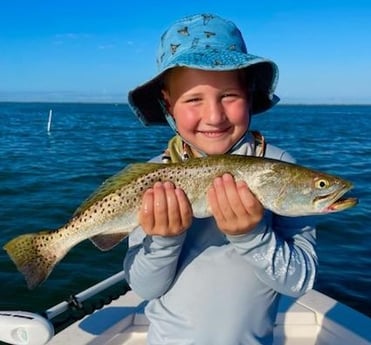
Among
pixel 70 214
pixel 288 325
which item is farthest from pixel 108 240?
pixel 70 214

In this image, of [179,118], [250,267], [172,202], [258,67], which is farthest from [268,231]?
[258,67]

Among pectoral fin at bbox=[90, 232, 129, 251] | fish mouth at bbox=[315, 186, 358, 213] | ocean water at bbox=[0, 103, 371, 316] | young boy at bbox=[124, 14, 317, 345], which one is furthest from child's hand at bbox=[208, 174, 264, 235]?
ocean water at bbox=[0, 103, 371, 316]

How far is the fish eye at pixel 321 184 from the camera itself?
2.98 metres

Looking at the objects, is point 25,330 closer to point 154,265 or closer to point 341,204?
point 154,265

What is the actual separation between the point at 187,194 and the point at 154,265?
449 millimetres

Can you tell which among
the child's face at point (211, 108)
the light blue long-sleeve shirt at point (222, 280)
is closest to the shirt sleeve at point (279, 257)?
the light blue long-sleeve shirt at point (222, 280)

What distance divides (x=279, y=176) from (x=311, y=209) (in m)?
0.27

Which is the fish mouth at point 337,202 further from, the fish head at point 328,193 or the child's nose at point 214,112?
the child's nose at point 214,112

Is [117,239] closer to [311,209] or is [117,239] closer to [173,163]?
[173,163]

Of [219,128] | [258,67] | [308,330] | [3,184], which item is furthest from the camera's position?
[3,184]

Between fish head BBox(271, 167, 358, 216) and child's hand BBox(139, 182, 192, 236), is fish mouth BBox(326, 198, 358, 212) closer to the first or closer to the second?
fish head BBox(271, 167, 358, 216)

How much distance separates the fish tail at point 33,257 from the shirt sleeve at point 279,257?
1.28m

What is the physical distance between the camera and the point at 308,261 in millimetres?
2803

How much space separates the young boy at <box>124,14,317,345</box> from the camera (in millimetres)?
2699
